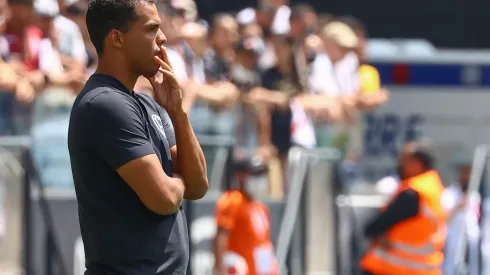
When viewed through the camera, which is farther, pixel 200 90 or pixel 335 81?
pixel 335 81

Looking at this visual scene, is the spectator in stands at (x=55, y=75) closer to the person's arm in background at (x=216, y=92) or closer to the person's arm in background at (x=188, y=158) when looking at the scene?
the person's arm in background at (x=216, y=92)

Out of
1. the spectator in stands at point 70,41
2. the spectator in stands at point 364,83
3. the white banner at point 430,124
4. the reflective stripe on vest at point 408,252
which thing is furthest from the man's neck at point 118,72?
the spectator in stands at point 364,83

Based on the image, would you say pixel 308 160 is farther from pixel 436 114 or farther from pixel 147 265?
pixel 147 265

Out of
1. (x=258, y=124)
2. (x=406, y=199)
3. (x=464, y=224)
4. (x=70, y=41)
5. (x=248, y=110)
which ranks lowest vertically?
(x=464, y=224)

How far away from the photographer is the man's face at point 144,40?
3254 millimetres

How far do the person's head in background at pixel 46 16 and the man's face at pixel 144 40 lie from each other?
467cm

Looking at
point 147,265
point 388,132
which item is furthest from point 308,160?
point 147,265

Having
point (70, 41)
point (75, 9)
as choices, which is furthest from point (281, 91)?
point (70, 41)

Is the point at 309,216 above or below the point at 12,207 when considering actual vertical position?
below

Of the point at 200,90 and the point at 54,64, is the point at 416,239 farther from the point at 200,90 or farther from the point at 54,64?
the point at 54,64

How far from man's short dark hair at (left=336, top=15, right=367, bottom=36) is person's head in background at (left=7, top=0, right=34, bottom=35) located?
3791 mm

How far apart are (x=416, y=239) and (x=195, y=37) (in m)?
2.42

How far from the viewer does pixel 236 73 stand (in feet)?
29.3

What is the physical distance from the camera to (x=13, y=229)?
7449mm
